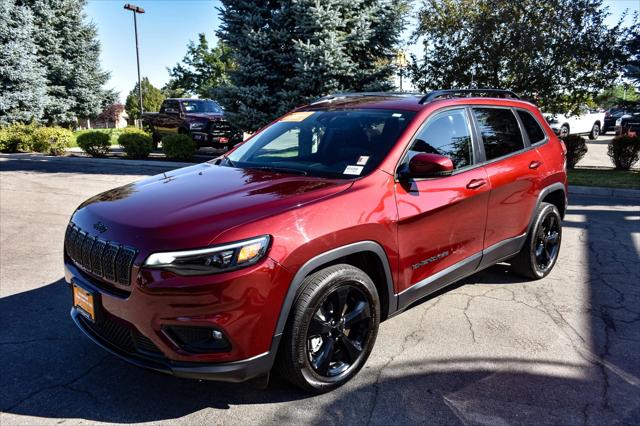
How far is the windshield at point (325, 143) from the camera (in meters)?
3.43

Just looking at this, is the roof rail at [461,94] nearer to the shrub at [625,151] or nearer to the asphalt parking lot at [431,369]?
the asphalt parking lot at [431,369]

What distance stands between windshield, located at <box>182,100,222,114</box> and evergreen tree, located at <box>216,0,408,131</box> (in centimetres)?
493

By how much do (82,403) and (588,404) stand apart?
9.64ft

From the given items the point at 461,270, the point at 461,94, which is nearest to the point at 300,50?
the point at 461,94

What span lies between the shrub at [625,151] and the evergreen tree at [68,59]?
85.9 ft

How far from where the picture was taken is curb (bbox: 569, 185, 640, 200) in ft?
31.0

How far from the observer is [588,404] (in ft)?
9.45

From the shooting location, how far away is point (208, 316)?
2.47 m

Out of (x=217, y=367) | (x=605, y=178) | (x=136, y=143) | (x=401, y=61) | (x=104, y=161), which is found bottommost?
(x=217, y=367)

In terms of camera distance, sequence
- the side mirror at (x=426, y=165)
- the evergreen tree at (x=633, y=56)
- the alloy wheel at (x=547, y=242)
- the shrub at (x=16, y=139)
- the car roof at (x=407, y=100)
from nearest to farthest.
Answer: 1. the side mirror at (x=426, y=165)
2. the car roof at (x=407, y=100)
3. the alloy wheel at (x=547, y=242)
4. the evergreen tree at (x=633, y=56)
5. the shrub at (x=16, y=139)

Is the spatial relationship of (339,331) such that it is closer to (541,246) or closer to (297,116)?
(297,116)

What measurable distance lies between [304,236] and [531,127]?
3179 mm

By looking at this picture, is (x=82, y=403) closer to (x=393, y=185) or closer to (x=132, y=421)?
(x=132, y=421)

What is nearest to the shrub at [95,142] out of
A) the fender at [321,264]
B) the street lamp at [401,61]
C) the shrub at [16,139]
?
the shrub at [16,139]
